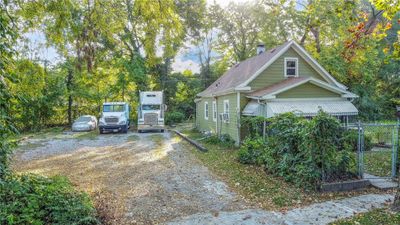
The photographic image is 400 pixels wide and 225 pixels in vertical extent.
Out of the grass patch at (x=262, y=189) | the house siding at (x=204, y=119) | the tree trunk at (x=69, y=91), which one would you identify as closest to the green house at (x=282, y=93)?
the house siding at (x=204, y=119)

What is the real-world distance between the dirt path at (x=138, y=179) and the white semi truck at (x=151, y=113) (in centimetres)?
771

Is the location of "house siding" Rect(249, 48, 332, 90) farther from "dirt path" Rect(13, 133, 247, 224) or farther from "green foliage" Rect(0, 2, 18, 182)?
"green foliage" Rect(0, 2, 18, 182)

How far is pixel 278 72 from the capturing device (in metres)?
16.4

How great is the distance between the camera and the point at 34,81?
6375 millimetres

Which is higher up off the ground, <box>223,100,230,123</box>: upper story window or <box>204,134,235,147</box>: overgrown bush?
<box>223,100,230,123</box>: upper story window

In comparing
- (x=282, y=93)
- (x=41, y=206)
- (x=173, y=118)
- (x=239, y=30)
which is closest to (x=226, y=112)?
(x=282, y=93)

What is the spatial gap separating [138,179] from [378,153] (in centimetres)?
966

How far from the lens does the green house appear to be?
1415cm

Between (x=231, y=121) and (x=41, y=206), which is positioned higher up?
(x=231, y=121)

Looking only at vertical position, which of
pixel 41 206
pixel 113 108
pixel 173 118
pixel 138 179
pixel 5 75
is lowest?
pixel 138 179

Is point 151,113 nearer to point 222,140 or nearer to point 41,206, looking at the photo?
point 222,140

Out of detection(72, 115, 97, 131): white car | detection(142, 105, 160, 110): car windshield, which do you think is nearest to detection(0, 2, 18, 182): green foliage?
detection(142, 105, 160, 110): car windshield

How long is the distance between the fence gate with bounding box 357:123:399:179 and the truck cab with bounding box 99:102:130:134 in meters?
16.5

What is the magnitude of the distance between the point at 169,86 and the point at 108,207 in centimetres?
3156
